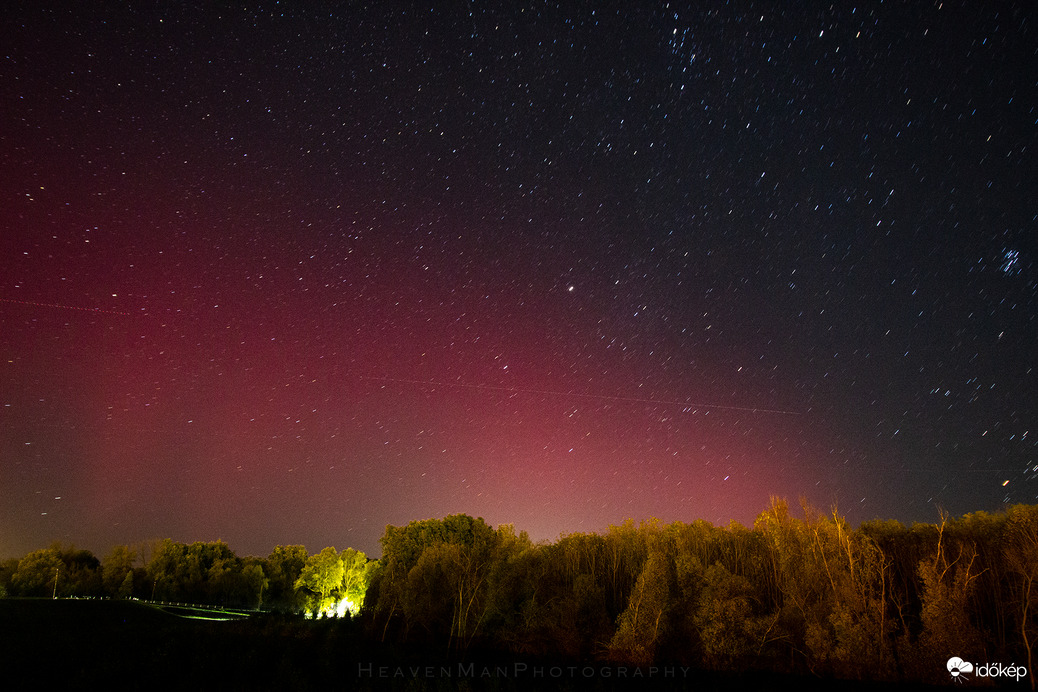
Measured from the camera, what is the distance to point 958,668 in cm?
2752

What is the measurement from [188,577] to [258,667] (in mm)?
66198

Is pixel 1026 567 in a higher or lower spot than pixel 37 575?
higher

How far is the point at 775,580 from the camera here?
44.3 metres

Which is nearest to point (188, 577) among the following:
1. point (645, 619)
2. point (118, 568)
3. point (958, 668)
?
point (118, 568)

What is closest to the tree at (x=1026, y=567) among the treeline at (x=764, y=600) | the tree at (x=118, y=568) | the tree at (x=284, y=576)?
the treeline at (x=764, y=600)

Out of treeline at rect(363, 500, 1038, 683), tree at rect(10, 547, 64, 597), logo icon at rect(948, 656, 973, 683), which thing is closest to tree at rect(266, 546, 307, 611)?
tree at rect(10, 547, 64, 597)

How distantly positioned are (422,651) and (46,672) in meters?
21.1

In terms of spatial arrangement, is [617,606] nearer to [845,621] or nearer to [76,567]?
[845,621]

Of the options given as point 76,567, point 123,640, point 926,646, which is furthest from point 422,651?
point 76,567

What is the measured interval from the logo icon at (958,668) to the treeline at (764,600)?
350 millimetres

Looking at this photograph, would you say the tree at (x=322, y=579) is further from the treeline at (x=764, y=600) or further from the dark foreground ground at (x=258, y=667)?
the dark foreground ground at (x=258, y=667)

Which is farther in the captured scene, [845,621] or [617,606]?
[617,606]

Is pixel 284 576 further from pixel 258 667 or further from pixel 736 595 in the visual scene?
pixel 736 595

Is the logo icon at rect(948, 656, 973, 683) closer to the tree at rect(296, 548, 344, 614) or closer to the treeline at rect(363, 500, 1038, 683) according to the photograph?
the treeline at rect(363, 500, 1038, 683)
